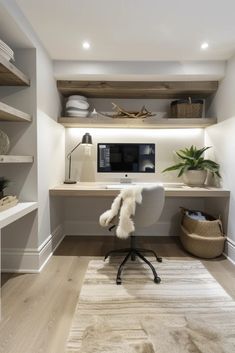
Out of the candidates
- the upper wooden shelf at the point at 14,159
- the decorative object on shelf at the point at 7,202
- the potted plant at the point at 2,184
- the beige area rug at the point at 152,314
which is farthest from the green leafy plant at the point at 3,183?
the beige area rug at the point at 152,314

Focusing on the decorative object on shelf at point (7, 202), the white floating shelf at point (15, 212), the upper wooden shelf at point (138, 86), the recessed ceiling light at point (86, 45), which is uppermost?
the recessed ceiling light at point (86, 45)

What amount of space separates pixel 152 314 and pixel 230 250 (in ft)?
4.54

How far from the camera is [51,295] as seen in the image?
1.91 m

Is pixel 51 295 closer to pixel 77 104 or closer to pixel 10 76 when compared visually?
pixel 10 76

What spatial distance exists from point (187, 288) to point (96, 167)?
1.95 metres

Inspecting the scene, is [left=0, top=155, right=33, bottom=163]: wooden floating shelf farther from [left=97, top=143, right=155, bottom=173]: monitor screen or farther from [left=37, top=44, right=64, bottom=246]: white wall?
[left=97, top=143, right=155, bottom=173]: monitor screen

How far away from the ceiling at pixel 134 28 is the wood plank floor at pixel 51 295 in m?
2.25

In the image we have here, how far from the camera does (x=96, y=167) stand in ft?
11.0

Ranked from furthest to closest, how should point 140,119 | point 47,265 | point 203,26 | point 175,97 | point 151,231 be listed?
point 151,231
point 175,97
point 140,119
point 47,265
point 203,26

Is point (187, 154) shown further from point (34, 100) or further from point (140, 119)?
point (34, 100)

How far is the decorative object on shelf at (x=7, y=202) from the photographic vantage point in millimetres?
1917

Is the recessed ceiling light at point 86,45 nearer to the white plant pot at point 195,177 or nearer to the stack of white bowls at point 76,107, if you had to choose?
the stack of white bowls at point 76,107

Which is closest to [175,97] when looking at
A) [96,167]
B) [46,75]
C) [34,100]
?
[96,167]

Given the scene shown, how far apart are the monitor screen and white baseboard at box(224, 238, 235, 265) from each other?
4.01ft
